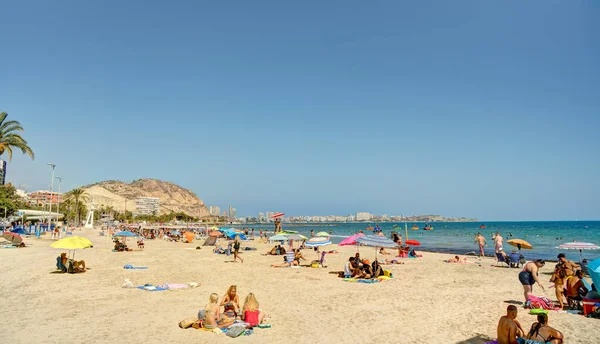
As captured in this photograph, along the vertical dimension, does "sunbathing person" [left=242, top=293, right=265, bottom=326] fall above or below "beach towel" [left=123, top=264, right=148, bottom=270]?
above

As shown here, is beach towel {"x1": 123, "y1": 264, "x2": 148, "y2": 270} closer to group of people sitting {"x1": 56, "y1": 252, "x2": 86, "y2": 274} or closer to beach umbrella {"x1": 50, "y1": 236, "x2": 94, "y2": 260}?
group of people sitting {"x1": 56, "y1": 252, "x2": 86, "y2": 274}

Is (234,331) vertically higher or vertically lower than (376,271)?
lower

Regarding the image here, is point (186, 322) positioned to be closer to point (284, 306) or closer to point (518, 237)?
point (284, 306)

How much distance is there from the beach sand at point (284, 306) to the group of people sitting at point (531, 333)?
34.3 inches

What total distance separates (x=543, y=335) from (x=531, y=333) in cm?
19

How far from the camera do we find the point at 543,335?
633cm

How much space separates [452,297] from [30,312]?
11.1 metres

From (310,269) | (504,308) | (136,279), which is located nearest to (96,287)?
(136,279)

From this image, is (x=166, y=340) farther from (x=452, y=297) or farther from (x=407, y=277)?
(x=407, y=277)

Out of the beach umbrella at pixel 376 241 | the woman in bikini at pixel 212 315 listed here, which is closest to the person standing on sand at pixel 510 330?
the woman in bikini at pixel 212 315

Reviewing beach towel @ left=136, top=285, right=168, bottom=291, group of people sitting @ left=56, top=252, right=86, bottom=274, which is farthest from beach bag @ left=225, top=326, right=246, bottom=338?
group of people sitting @ left=56, top=252, right=86, bottom=274

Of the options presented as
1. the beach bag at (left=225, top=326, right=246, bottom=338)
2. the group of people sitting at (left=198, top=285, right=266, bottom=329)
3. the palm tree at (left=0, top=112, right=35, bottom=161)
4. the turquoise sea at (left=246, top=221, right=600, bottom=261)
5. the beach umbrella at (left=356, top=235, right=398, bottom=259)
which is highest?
the palm tree at (left=0, top=112, right=35, bottom=161)

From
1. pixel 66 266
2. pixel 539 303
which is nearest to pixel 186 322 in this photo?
pixel 539 303

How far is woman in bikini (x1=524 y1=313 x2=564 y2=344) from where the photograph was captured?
6270mm
